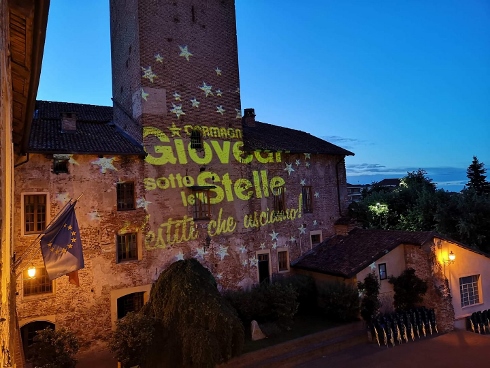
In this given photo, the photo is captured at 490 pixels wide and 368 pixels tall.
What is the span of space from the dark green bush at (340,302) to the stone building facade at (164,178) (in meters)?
3.62

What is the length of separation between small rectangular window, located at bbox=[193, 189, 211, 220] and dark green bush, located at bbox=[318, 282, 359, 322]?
24.5 ft

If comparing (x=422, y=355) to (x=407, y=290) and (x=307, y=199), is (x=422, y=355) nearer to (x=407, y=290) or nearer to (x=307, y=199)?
(x=407, y=290)

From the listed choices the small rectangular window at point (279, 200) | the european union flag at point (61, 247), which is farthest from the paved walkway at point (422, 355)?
the european union flag at point (61, 247)

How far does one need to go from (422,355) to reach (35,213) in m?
17.4

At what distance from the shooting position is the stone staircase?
14133 mm

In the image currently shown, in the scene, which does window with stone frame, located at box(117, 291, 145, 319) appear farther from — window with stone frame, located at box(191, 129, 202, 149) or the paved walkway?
window with stone frame, located at box(191, 129, 202, 149)

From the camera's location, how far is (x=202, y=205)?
1848 centimetres

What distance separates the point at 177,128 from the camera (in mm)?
18062

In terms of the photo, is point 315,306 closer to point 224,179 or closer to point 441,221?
point 224,179

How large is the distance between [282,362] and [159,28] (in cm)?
1714

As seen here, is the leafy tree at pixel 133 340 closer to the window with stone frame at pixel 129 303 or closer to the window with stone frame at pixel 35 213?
the window with stone frame at pixel 129 303

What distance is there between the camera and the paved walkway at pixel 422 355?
14.1 metres

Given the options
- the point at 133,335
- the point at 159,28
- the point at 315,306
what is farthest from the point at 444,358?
the point at 159,28

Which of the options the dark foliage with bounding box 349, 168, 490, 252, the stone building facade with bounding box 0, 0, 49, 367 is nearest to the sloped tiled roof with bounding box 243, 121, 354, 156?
the dark foliage with bounding box 349, 168, 490, 252
